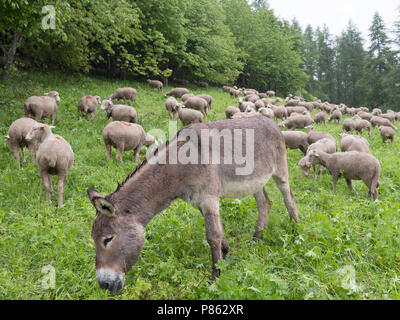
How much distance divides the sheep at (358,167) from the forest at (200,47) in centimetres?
963

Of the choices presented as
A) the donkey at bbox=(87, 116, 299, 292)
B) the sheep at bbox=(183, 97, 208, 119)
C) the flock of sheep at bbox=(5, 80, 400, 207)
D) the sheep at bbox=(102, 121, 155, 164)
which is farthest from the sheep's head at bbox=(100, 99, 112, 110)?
the donkey at bbox=(87, 116, 299, 292)

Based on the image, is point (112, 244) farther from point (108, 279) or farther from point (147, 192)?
point (147, 192)

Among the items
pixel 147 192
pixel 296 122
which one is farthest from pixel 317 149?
pixel 147 192

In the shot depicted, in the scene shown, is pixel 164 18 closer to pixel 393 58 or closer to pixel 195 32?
pixel 195 32

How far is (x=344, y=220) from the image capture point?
5262mm

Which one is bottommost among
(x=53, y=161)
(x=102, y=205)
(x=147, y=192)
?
(x=102, y=205)

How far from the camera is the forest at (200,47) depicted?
45.6 feet

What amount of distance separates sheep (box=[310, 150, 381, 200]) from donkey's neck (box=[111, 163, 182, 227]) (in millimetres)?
5962

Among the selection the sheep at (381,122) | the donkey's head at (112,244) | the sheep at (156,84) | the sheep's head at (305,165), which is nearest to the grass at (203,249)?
the donkey's head at (112,244)

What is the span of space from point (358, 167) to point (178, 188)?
600cm

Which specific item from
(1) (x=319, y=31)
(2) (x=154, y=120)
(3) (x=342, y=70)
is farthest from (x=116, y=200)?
(1) (x=319, y=31)

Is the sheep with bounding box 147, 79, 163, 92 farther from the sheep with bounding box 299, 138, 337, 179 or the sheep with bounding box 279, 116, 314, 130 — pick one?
the sheep with bounding box 299, 138, 337, 179

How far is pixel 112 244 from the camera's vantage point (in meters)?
3.21

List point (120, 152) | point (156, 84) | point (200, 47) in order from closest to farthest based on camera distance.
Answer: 1. point (120, 152)
2. point (156, 84)
3. point (200, 47)
